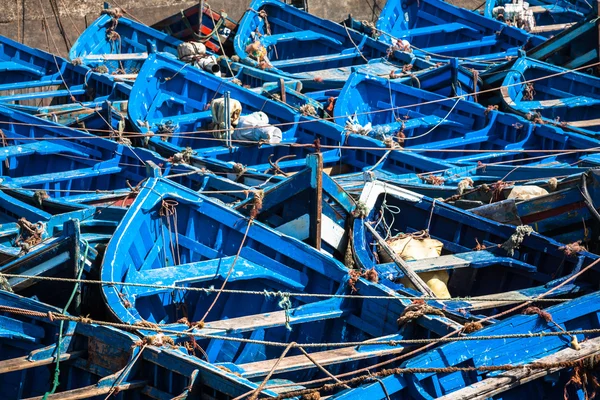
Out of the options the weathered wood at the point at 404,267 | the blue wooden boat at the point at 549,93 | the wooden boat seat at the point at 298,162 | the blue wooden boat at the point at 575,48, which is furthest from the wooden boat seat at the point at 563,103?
A: the weathered wood at the point at 404,267

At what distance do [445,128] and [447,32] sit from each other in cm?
480

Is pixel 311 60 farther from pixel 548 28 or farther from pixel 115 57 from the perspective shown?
pixel 548 28

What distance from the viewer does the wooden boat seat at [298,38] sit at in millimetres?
17297

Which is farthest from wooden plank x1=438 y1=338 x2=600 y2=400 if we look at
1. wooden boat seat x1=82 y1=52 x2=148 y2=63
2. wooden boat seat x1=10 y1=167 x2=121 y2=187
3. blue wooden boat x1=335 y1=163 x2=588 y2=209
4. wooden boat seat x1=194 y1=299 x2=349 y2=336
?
wooden boat seat x1=82 y1=52 x2=148 y2=63

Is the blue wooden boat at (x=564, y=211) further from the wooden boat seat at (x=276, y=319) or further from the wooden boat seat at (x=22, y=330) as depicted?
Answer: the wooden boat seat at (x=22, y=330)

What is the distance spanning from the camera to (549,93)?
1472cm

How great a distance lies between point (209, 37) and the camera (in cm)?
1758

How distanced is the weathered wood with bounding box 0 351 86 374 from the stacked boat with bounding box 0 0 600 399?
0.03m

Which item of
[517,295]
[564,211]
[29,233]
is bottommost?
[29,233]

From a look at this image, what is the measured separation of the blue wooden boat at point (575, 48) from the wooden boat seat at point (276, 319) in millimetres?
7729

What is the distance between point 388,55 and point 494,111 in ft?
12.2

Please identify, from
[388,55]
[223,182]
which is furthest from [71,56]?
[223,182]

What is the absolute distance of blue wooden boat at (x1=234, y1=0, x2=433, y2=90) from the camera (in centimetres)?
1620

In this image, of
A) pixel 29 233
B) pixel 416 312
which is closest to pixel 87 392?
pixel 416 312
